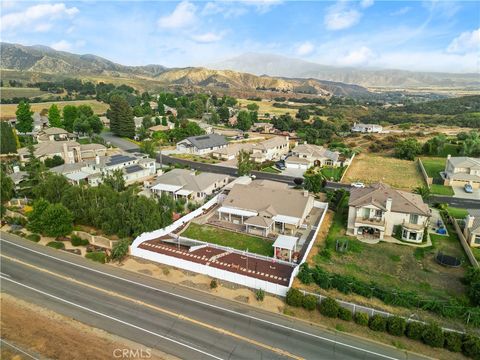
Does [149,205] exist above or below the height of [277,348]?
above

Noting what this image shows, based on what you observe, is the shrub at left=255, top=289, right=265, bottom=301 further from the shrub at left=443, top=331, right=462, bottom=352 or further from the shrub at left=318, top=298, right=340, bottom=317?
the shrub at left=443, top=331, right=462, bottom=352

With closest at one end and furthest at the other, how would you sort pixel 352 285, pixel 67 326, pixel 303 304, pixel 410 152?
pixel 67 326 → pixel 303 304 → pixel 352 285 → pixel 410 152

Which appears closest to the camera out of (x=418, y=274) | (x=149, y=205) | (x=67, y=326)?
(x=67, y=326)

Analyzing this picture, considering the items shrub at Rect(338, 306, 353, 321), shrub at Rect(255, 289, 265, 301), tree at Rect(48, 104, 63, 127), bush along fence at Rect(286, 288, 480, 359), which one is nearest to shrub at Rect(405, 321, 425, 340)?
bush along fence at Rect(286, 288, 480, 359)

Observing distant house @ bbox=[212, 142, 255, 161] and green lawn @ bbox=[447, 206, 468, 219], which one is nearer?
green lawn @ bbox=[447, 206, 468, 219]

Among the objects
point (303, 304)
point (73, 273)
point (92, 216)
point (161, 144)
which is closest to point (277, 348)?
point (303, 304)

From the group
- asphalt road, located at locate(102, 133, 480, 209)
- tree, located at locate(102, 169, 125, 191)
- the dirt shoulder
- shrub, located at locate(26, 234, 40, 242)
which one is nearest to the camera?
the dirt shoulder

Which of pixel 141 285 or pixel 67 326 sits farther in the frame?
pixel 141 285

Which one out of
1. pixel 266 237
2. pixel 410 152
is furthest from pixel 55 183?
pixel 410 152

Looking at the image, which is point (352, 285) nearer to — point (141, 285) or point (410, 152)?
point (141, 285)
